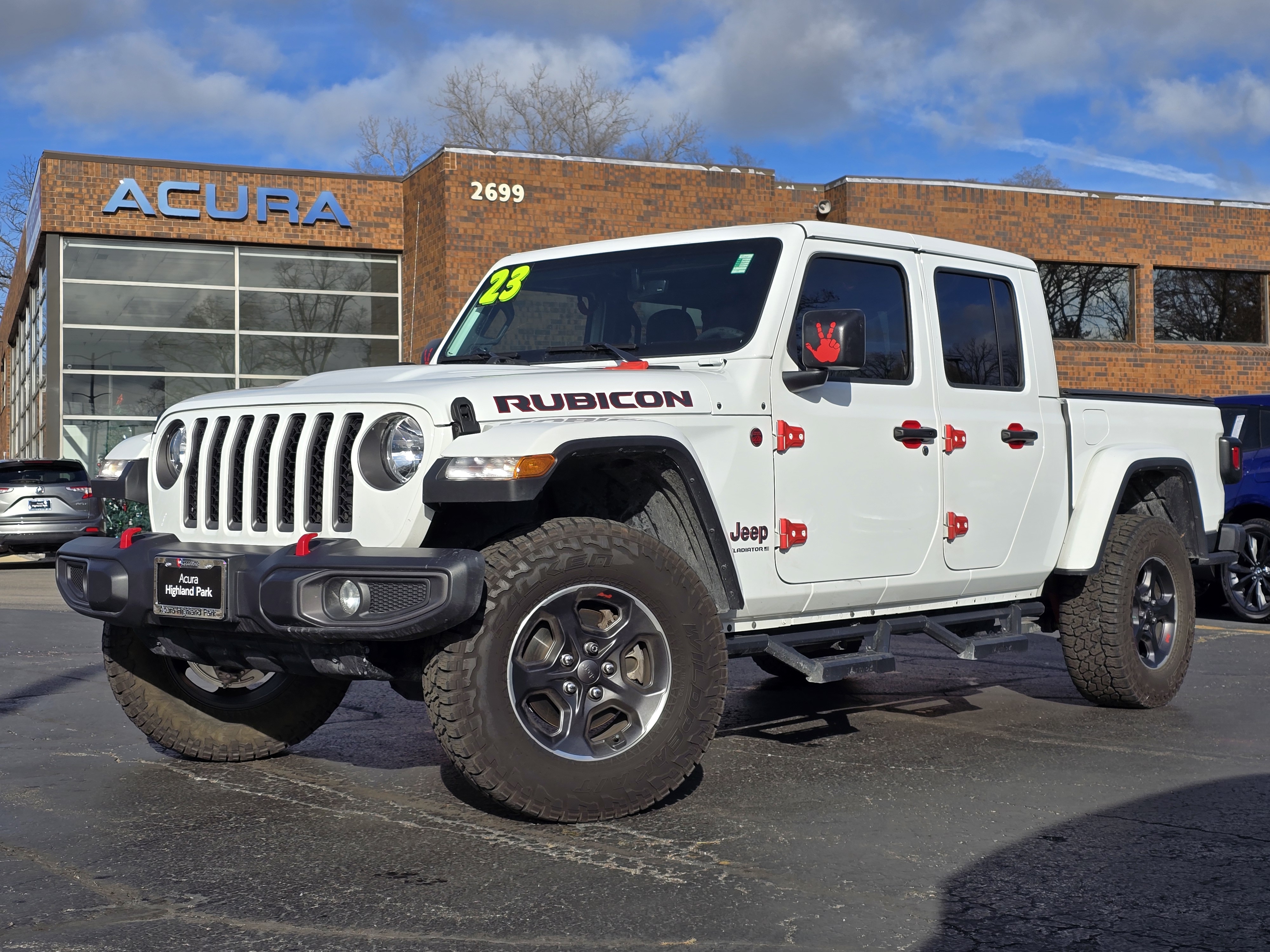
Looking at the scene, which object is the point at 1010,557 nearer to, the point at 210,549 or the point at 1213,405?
the point at 1213,405

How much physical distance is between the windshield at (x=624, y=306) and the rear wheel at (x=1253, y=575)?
7.51 metres

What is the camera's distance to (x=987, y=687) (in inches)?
319

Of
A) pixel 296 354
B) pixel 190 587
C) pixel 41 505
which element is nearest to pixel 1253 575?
pixel 190 587

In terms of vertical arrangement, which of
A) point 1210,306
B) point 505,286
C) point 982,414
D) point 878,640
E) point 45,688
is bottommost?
point 45,688

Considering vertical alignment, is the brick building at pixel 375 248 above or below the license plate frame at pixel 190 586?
above

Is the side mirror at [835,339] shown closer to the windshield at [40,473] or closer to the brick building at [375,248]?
the windshield at [40,473]

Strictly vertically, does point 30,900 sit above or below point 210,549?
below

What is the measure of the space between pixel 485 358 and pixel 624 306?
0.62 metres

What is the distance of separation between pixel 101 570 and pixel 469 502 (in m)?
1.39

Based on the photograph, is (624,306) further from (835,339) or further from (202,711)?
(202,711)

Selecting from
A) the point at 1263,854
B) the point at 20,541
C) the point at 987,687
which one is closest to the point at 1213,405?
the point at 987,687

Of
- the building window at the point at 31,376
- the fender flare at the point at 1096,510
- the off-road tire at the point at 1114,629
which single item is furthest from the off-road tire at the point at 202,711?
the building window at the point at 31,376

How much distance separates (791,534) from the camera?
5367mm

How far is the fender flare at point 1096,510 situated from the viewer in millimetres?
6816
